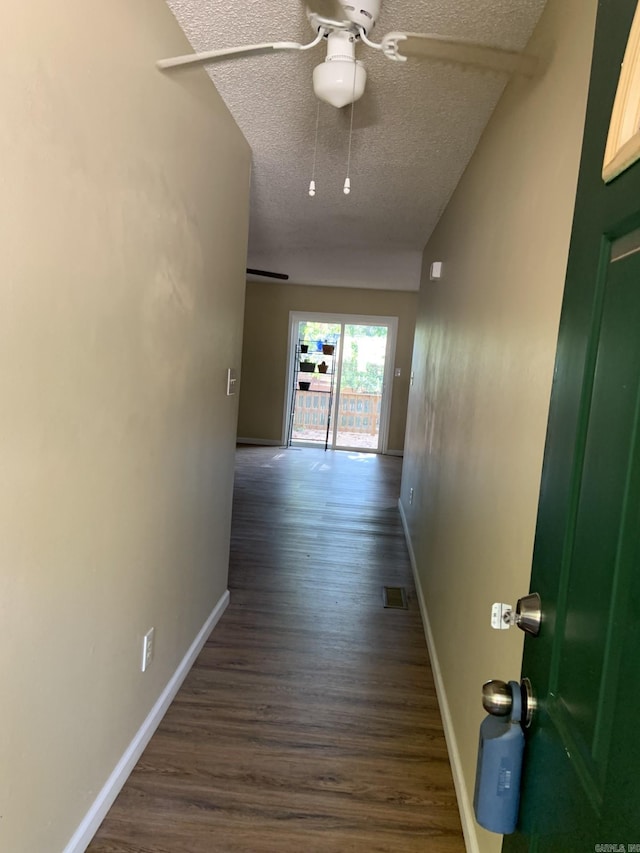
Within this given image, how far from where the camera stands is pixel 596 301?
2.39 ft

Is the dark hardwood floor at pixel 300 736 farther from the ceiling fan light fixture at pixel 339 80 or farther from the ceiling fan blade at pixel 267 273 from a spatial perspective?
the ceiling fan blade at pixel 267 273

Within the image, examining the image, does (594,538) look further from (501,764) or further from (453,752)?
(453,752)

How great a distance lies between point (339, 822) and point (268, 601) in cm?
150

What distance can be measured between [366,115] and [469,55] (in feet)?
1.83

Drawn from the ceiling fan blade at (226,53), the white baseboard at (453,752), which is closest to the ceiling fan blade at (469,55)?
the ceiling fan blade at (226,53)

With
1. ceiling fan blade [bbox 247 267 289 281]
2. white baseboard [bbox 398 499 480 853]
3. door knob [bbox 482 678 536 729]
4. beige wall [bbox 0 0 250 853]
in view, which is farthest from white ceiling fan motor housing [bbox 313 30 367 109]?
ceiling fan blade [bbox 247 267 289 281]

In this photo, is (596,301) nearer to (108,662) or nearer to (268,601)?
(108,662)

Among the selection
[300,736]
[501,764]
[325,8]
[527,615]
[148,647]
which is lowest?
[300,736]

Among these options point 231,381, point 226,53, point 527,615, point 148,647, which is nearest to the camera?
point 527,615

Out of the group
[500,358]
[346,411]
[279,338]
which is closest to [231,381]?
[500,358]

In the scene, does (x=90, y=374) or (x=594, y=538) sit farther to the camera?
(x=90, y=374)

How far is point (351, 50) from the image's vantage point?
154cm

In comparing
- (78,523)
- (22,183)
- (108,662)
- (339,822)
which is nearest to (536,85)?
(22,183)

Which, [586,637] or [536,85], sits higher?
[536,85]
